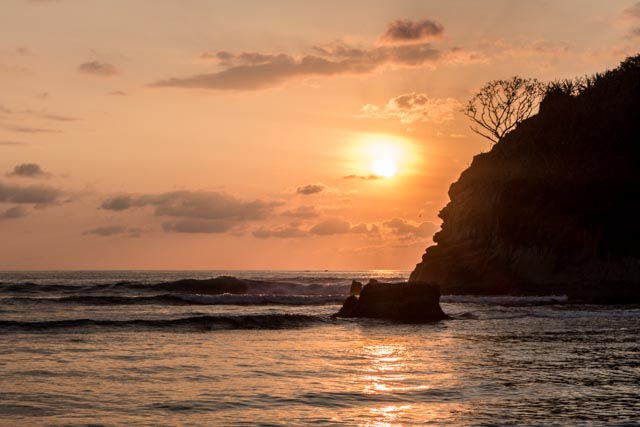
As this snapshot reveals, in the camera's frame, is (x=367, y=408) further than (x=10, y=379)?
No

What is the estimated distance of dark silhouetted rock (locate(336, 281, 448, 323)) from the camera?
38844 millimetres

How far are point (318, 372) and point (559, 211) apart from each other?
5484 centimetres

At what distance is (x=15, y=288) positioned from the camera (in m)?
80.1

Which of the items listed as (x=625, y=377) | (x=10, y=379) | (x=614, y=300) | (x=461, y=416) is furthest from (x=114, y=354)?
(x=614, y=300)

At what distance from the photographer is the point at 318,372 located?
20859 millimetres

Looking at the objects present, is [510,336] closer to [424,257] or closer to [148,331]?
[148,331]

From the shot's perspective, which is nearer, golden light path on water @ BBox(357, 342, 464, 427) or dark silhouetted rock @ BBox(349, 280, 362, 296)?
golden light path on water @ BBox(357, 342, 464, 427)

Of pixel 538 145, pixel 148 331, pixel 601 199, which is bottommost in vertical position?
pixel 148 331

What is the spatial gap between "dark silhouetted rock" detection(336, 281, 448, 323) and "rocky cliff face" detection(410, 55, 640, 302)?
28.8m

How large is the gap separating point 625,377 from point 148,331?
21.2 metres

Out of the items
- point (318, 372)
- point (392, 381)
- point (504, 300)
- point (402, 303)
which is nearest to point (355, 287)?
point (504, 300)

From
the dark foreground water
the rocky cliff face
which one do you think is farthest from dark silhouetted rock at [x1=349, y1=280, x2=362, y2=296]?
the rocky cliff face

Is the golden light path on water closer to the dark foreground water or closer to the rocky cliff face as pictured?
the dark foreground water

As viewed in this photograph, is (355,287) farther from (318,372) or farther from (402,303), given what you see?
(318,372)
